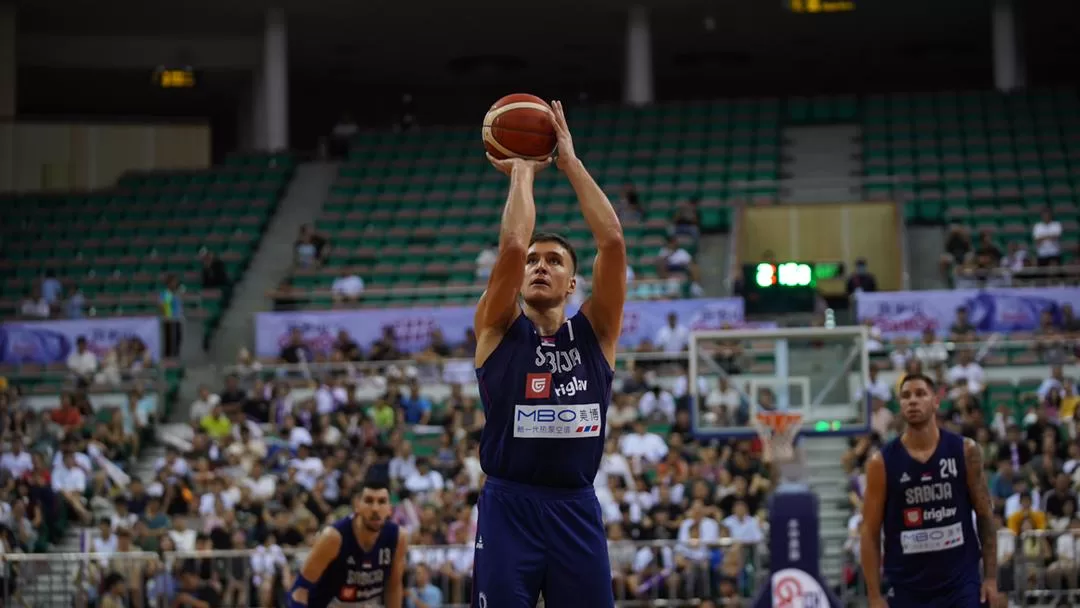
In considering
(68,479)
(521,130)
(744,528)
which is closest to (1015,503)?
(744,528)

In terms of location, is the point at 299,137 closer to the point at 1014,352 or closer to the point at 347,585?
the point at 1014,352

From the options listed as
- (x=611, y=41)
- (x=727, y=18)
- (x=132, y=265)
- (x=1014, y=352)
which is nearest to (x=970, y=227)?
(x=1014, y=352)

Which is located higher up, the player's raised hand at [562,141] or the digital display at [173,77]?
the digital display at [173,77]

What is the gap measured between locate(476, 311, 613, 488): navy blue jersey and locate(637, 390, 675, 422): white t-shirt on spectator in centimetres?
1452

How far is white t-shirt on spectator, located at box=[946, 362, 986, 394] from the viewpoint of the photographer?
808 inches

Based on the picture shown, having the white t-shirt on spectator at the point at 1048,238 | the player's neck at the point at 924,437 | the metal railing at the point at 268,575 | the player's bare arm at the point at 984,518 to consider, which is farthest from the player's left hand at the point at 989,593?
the white t-shirt on spectator at the point at 1048,238

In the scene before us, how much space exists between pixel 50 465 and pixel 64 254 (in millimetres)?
9826

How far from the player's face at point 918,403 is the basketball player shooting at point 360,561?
10.1 ft

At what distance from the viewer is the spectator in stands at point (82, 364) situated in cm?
2361

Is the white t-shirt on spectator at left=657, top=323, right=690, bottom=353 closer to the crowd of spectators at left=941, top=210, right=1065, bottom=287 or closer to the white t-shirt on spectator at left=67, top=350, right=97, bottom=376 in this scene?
the crowd of spectators at left=941, top=210, right=1065, bottom=287

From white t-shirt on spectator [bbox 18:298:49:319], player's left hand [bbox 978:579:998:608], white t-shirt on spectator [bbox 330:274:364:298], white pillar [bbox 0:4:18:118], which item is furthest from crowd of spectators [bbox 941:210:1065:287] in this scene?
white pillar [bbox 0:4:18:118]

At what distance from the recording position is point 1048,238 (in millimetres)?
25031

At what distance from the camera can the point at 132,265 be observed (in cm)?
2880

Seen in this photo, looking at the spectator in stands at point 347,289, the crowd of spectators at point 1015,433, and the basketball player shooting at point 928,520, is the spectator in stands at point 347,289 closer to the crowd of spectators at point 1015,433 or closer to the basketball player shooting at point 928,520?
the crowd of spectators at point 1015,433
